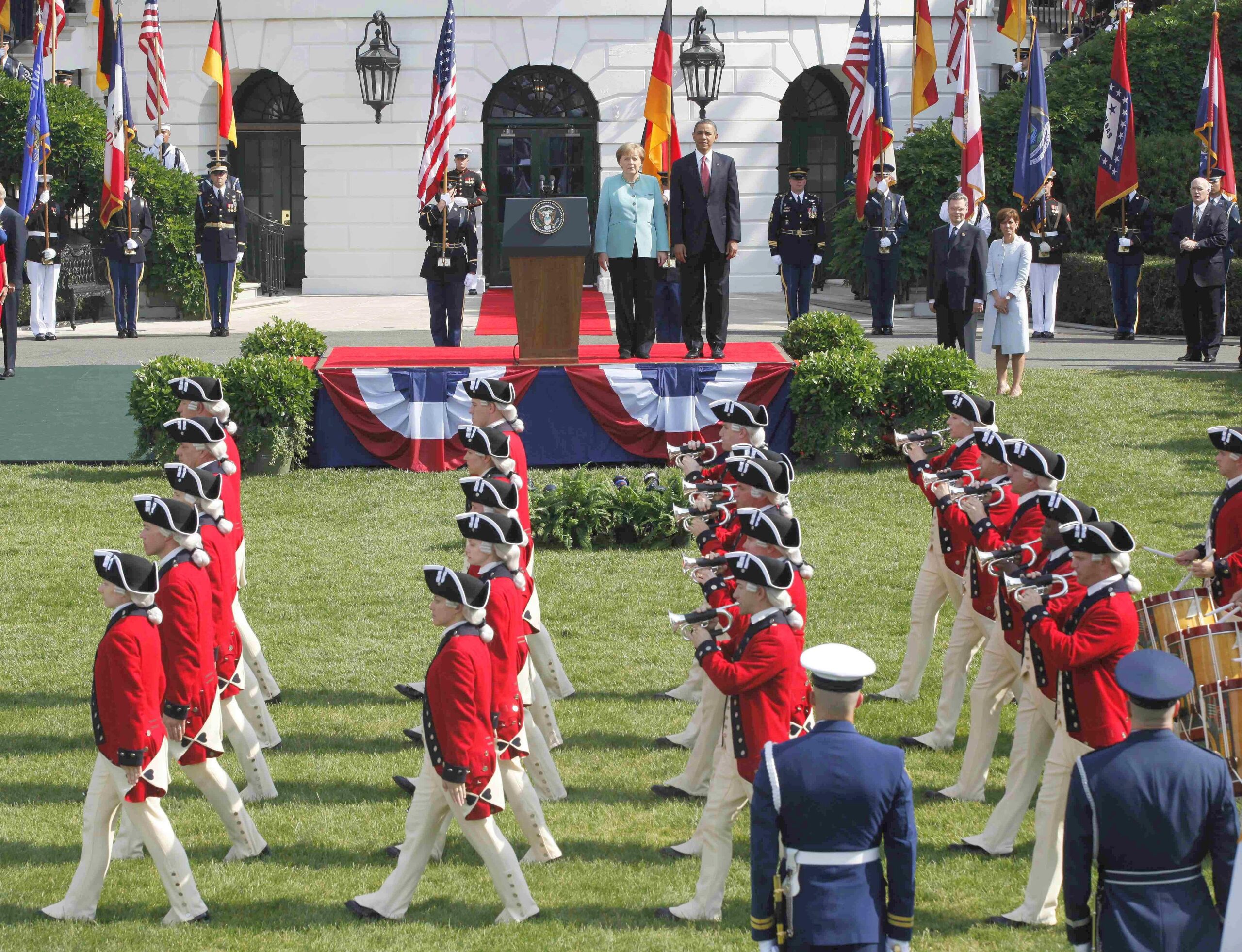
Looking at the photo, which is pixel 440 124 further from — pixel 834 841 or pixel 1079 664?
pixel 834 841

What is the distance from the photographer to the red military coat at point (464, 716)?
6328 millimetres

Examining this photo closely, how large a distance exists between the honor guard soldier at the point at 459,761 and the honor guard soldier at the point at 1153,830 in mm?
2509

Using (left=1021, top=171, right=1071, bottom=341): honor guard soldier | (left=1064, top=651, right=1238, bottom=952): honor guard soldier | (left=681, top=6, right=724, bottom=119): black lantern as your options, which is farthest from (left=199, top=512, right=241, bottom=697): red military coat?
(left=681, top=6, right=724, bottom=119): black lantern

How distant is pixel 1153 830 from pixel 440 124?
15625mm

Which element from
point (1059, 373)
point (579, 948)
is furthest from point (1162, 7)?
point (579, 948)

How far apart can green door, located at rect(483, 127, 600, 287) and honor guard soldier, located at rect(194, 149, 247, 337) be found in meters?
8.34

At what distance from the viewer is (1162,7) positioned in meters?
27.6

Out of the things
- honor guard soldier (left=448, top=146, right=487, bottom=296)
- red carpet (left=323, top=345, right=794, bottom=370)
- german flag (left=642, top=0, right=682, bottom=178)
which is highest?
german flag (left=642, top=0, right=682, bottom=178)

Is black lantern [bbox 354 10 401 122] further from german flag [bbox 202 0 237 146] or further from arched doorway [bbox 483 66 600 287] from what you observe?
german flag [bbox 202 0 237 146]

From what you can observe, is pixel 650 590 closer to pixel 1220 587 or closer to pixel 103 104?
pixel 1220 587

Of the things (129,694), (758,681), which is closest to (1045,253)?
(758,681)

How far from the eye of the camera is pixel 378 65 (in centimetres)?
2869

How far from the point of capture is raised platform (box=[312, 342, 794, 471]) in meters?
15.2

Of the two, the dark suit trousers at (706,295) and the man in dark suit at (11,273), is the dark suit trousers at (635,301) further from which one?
the man in dark suit at (11,273)
